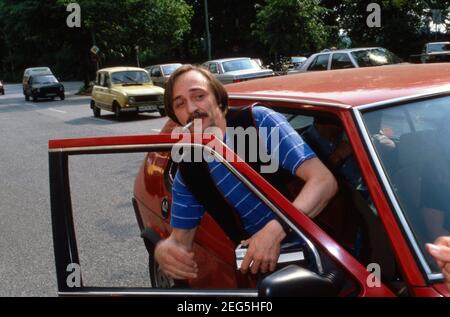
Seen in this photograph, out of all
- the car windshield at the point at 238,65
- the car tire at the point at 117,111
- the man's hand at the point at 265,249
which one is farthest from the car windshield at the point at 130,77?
the man's hand at the point at 265,249

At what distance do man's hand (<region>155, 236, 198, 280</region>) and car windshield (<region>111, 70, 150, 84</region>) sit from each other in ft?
53.8

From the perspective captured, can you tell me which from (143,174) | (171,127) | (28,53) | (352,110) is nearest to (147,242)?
(143,174)

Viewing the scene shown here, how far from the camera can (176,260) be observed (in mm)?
2051

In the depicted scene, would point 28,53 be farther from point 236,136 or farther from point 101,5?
point 236,136

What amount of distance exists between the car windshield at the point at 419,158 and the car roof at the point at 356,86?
84 mm

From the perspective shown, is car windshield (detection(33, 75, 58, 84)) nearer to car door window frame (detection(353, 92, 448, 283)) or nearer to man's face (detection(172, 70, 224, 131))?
man's face (detection(172, 70, 224, 131))

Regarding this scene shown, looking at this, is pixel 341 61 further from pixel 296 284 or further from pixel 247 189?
pixel 296 284

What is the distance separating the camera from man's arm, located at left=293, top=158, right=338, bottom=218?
6.28 feet

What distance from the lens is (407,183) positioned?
1.98m

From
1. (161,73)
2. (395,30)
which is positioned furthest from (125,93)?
(395,30)

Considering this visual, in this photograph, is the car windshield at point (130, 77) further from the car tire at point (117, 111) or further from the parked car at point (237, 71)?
the parked car at point (237, 71)

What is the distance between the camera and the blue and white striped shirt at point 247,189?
2047mm

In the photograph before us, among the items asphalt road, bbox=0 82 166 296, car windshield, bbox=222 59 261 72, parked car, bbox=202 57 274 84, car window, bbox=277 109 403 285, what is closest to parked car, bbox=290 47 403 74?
parked car, bbox=202 57 274 84
